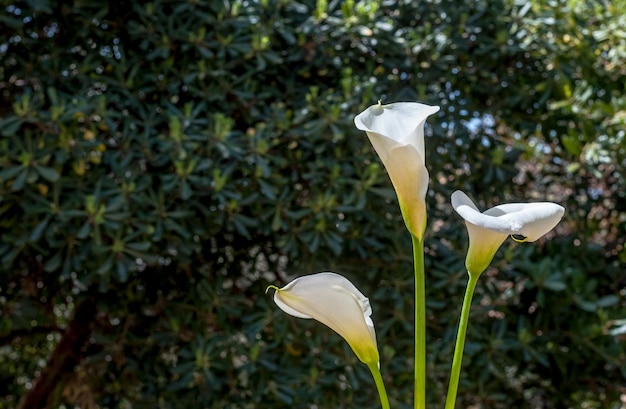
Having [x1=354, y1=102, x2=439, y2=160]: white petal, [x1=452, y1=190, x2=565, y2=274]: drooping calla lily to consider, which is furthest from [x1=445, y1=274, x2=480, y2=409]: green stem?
[x1=354, y1=102, x2=439, y2=160]: white petal

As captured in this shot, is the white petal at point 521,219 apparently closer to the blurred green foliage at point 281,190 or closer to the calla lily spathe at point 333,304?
the calla lily spathe at point 333,304

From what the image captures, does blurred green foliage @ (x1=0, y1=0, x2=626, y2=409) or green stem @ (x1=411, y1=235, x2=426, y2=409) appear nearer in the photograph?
green stem @ (x1=411, y1=235, x2=426, y2=409)

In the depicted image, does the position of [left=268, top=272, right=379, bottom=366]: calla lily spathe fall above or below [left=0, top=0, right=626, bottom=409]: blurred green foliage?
above

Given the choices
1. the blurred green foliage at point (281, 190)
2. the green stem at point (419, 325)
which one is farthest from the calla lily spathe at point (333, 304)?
the blurred green foliage at point (281, 190)

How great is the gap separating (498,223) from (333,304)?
7.1 inches

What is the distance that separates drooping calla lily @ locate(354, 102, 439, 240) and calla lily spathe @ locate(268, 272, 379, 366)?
94 mm

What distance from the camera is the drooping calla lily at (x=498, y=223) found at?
723 mm

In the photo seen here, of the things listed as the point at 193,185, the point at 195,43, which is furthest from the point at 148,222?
the point at 195,43

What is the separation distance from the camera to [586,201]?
2748 mm

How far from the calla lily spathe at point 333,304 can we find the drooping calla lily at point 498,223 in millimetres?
123

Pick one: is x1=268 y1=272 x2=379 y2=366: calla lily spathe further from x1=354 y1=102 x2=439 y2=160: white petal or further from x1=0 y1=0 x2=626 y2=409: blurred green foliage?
x1=0 y1=0 x2=626 y2=409: blurred green foliage

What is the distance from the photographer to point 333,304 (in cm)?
79

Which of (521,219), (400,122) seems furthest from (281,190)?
(521,219)

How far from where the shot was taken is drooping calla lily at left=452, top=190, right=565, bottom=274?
0.72 metres
